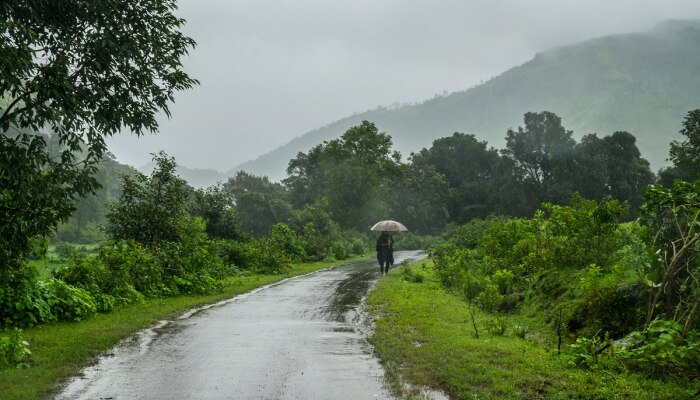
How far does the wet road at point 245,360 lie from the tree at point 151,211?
24.2ft

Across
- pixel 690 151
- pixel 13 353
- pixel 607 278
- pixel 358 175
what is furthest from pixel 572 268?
pixel 358 175

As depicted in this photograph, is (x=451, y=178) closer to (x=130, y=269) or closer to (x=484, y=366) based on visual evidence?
(x=130, y=269)

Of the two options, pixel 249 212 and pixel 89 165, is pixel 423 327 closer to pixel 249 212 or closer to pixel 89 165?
pixel 89 165

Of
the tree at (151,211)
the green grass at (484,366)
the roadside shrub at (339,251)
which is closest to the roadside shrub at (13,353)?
the green grass at (484,366)

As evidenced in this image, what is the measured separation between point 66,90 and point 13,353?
4.21 m

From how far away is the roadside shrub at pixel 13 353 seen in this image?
864cm

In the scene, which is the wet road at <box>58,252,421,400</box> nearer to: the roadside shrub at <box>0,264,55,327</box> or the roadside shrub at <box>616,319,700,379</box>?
the roadside shrub at <box>0,264,55,327</box>

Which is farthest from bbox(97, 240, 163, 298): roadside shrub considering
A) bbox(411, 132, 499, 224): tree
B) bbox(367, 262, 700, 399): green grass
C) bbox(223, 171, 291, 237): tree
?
bbox(411, 132, 499, 224): tree

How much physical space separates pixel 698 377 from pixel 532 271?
9117mm

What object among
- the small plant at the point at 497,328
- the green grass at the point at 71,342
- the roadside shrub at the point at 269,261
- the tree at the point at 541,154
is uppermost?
the tree at the point at 541,154

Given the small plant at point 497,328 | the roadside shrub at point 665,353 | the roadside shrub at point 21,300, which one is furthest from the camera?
the roadside shrub at point 21,300

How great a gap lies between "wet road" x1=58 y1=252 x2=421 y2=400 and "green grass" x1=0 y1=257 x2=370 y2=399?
35 cm

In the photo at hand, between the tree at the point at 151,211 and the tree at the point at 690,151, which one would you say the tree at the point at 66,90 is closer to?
the tree at the point at 151,211

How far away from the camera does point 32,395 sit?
711 cm
